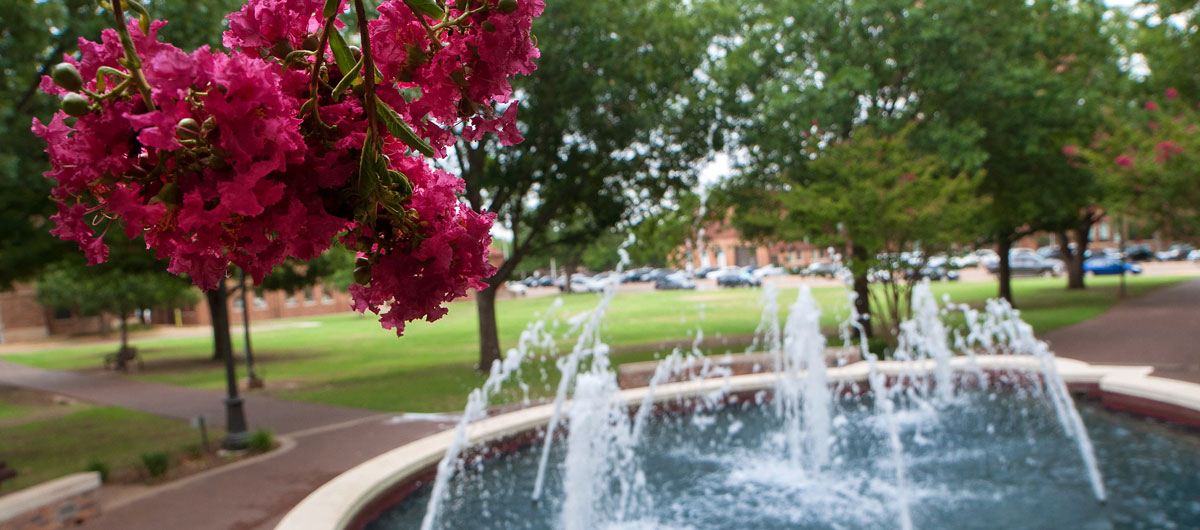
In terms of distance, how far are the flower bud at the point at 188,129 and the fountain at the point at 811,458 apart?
4.98 metres

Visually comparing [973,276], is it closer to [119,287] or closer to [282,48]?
[119,287]

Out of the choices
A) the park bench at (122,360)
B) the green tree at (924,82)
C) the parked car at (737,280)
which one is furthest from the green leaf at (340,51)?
the parked car at (737,280)

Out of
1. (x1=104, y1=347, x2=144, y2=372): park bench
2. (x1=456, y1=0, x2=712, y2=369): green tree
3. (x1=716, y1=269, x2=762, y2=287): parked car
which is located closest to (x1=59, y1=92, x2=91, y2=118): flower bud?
(x1=456, y1=0, x2=712, y2=369): green tree

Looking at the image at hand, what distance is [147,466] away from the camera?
798 cm

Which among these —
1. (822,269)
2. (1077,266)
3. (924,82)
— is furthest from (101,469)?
(1077,266)

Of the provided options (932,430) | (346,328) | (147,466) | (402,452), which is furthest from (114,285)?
(932,430)

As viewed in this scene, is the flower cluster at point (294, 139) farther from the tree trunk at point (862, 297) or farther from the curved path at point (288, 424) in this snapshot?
the tree trunk at point (862, 297)

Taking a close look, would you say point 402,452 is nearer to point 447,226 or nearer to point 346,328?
point 447,226

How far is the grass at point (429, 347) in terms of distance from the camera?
1445 centimetres

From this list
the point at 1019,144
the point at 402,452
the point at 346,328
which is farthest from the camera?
the point at 346,328

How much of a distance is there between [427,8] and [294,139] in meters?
0.31

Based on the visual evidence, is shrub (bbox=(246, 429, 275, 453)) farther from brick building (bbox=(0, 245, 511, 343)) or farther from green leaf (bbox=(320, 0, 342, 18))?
brick building (bbox=(0, 245, 511, 343))

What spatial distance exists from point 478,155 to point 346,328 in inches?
865

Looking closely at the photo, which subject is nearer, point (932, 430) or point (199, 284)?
point (199, 284)
